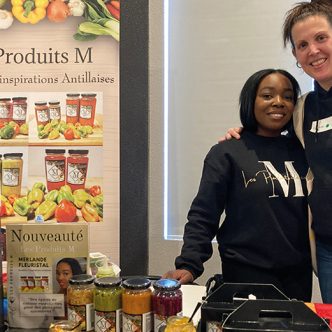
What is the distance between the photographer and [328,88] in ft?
5.41

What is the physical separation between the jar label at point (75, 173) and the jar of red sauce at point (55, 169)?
1.2 inches

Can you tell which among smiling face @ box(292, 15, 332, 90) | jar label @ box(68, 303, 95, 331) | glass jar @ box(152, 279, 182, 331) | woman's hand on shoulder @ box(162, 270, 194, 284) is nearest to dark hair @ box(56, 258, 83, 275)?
jar label @ box(68, 303, 95, 331)

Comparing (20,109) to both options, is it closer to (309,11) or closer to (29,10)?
(29,10)

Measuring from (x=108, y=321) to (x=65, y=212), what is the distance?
134 cm

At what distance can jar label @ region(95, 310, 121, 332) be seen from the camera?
3.36 ft

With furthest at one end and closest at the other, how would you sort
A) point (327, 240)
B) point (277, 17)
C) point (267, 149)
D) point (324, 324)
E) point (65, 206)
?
point (277, 17) → point (65, 206) → point (267, 149) → point (327, 240) → point (324, 324)

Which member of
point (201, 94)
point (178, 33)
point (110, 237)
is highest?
point (178, 33)

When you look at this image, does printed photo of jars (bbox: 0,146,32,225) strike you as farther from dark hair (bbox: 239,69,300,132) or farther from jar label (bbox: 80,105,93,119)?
dark hair (bbox: 239,69,300,132)

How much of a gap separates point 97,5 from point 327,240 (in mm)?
1556

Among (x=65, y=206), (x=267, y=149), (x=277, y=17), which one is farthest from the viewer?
(x=277, y=17)

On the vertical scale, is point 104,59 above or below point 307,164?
above

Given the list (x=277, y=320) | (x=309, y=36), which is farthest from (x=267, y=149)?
(x=277, y=320)

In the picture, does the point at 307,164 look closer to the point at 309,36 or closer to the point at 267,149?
the point at 267,149

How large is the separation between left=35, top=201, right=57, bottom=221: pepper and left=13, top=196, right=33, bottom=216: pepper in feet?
0.16
